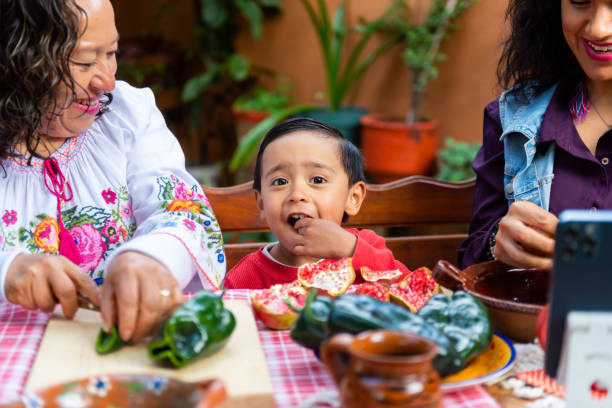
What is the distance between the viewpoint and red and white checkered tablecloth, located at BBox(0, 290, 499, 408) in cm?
115

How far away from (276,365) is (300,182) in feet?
2.91

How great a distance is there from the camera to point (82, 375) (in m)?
1.19

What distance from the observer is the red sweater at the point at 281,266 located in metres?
2.04

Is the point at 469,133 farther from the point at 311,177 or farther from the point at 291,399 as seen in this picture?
the point at 291,399

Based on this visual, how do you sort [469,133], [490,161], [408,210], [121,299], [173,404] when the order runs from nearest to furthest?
[173,404]
[121,299]
[490,161]
[408,210]
[469,133]

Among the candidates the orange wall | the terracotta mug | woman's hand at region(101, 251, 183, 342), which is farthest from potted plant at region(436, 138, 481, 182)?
the terracotta mug

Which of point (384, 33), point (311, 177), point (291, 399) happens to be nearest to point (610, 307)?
point (291, 399)

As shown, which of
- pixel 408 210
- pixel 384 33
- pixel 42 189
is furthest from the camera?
pixel 384 33

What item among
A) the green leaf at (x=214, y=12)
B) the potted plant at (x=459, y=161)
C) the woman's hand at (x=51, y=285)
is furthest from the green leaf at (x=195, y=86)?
the woman's hand at (x=51, y=285)

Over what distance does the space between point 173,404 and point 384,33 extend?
4954 millimetres

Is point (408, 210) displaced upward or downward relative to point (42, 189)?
downward

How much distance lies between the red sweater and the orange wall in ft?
5.67

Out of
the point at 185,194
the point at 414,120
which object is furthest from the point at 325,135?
the point at 414,120

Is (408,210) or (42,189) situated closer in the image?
(42,189)
